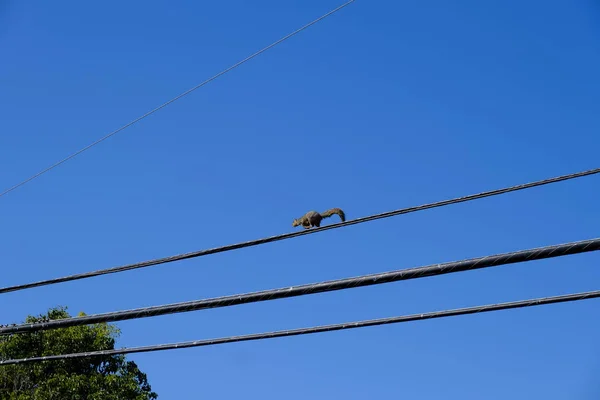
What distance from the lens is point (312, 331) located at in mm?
7707

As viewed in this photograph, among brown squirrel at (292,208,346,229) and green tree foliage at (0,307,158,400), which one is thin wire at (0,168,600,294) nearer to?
brown squirrel at (292,208,346,229)

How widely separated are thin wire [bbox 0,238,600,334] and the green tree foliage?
80.0ft

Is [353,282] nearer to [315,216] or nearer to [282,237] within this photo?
[282,237]

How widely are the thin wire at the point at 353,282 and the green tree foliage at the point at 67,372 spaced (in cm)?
2440

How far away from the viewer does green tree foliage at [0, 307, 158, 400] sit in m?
31.8

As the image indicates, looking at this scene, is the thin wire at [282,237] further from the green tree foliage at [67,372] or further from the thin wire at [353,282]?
the green tree foliage at [67,372]

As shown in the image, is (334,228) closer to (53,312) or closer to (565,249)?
(565,249)

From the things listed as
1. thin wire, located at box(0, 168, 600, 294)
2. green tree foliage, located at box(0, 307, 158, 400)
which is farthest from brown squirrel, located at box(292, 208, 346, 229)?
green tree foliage, located at box(0, 307, 158, 400)

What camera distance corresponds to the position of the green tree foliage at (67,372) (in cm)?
3178

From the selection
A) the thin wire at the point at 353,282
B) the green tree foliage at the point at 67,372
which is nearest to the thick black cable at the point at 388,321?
the thin wire at the point at 353,282

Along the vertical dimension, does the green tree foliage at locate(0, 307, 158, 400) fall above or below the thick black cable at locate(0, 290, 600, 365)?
above

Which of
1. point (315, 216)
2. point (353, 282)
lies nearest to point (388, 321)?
point (353, 282)

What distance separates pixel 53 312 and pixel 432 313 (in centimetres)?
3036

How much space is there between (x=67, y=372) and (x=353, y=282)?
92.6 ft
